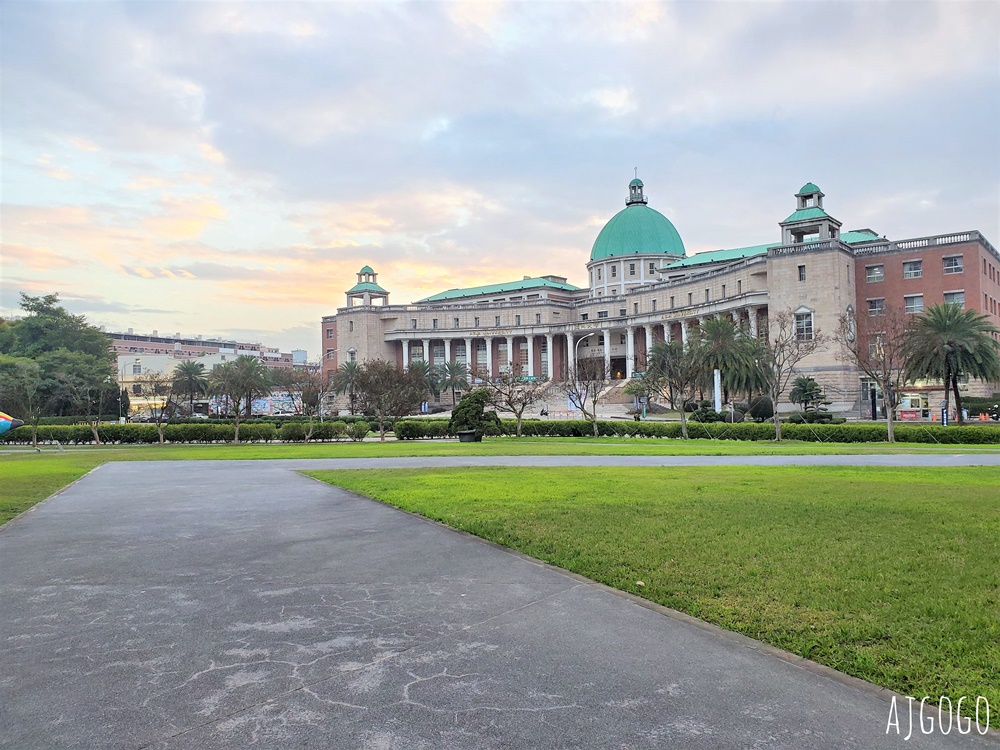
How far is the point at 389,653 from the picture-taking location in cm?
529

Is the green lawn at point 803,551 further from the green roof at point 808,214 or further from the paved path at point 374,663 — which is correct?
the green roof at point 808,214

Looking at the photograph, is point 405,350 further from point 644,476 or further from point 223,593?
point 223,593

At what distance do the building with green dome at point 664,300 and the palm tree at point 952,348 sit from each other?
38.4ft

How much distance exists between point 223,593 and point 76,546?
3822 mm

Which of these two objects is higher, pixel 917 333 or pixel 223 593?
pixel 917 333

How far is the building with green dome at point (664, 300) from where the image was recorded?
60.8 metres

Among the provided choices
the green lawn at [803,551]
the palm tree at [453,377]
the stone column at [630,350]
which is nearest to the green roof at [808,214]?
the stone column at [630,350]

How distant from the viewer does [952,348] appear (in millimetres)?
42531

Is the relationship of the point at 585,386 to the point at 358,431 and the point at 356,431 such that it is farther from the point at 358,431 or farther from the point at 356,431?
the point at 356,431

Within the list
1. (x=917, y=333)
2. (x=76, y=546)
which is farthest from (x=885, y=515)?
(x=917, y=333)

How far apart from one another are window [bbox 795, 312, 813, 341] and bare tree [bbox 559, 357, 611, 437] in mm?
18828

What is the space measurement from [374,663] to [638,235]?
10120 centimetres

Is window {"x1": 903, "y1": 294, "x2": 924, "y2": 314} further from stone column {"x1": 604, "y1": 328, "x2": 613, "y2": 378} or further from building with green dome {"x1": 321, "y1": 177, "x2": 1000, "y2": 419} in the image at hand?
stone column {"x1": 604, "y1": 328, "x2": 613, "y2": 378}

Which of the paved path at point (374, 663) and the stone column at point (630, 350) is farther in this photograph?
the stone column at point (630, 350)
